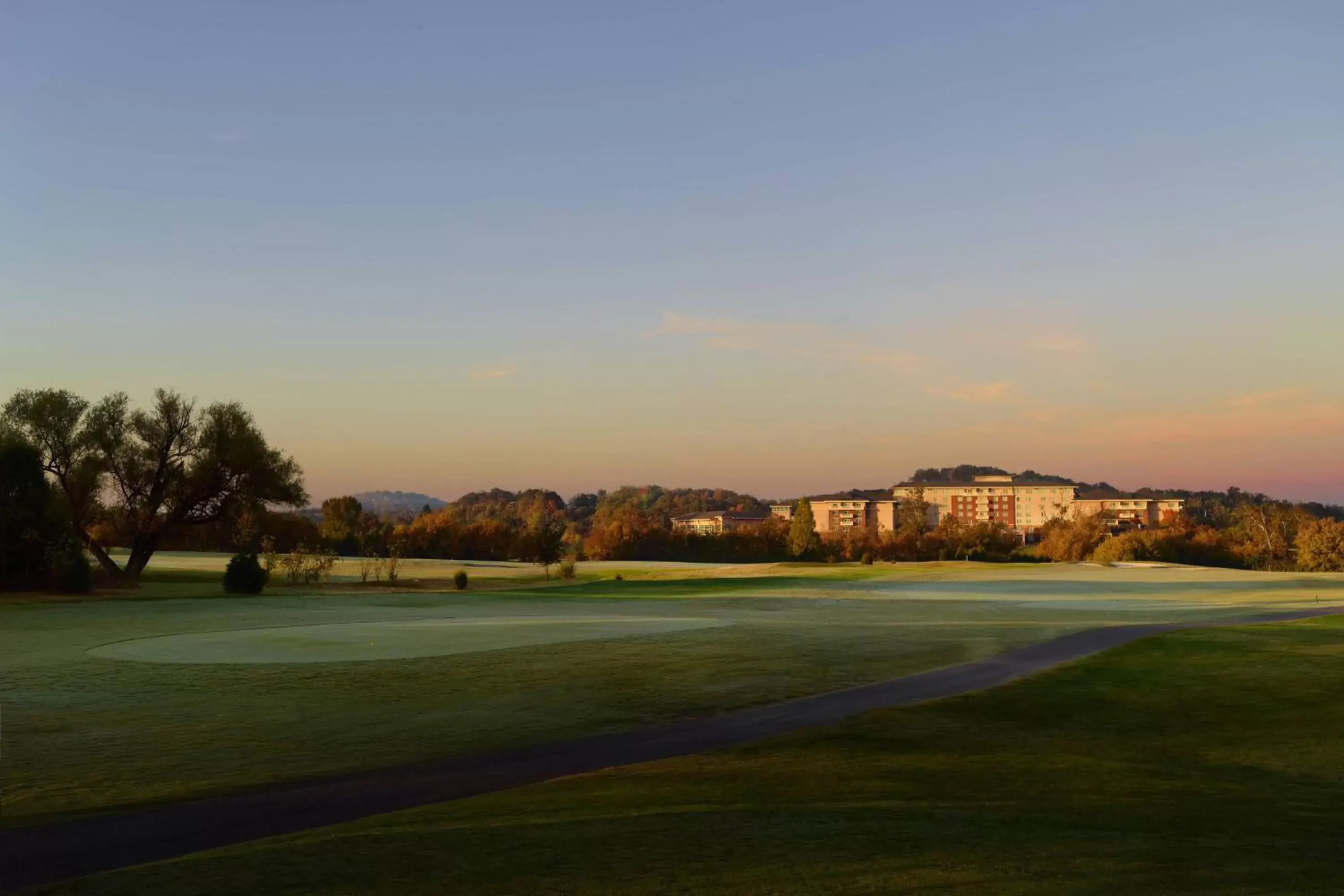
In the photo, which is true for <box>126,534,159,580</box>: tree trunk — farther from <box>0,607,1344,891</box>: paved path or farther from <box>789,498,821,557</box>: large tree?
<box>789,498,821,557</box>: large tree

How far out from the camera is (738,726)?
1415 centimetres

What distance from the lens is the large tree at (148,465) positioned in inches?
2029

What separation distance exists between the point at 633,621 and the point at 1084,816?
77.1 ft

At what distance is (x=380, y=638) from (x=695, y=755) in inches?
642

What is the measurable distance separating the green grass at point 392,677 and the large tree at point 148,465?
903 cm

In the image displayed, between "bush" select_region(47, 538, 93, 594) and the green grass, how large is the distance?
1267mm

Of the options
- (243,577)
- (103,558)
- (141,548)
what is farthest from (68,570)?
(141,548)

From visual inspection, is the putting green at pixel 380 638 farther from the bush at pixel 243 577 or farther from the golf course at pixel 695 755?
the bush at pixel 243 577

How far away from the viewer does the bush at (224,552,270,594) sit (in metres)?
46.0

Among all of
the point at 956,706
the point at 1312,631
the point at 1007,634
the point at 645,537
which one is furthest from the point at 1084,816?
the point at 645,537

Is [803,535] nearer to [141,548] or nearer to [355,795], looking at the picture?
[141,548]

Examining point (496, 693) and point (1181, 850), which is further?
point (496, 693)

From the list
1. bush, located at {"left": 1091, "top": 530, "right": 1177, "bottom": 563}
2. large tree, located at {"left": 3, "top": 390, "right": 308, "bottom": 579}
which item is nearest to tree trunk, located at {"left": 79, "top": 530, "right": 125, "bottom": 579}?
large tree, located at {"left": 3, "top": 390, "right": 308, "bottom": 579}

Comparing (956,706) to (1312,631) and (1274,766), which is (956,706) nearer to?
(1274,766)
